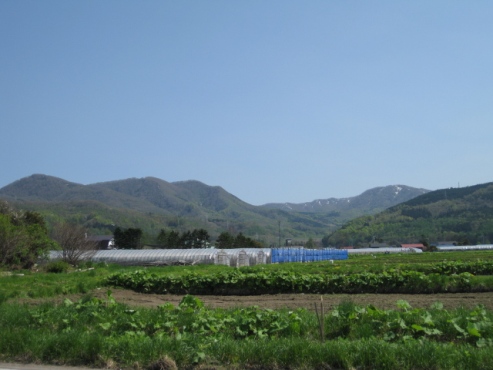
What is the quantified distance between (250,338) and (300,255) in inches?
2512

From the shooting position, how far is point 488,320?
8.62 m

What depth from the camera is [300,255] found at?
71.7 m

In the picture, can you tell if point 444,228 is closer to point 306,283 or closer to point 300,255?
point 300,255

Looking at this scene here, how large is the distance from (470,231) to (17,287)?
547 ft

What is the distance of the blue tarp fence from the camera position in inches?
2539

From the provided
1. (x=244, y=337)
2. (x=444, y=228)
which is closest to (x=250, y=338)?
(x=244, y=337)

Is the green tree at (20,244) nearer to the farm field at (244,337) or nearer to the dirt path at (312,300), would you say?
the dirt path at (312,300)

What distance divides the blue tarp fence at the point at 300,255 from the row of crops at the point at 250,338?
52826 mm

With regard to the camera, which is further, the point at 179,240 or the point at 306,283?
the point at 179,240

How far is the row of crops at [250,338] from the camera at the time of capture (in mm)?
7465

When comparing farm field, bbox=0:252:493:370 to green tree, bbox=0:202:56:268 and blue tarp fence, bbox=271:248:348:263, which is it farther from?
blue tarp fence, bbox=271:248:348:263

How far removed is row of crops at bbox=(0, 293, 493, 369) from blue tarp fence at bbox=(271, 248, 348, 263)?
2080 inches

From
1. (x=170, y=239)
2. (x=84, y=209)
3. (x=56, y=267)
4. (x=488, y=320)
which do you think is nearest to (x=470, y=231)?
(x=170, y=239)

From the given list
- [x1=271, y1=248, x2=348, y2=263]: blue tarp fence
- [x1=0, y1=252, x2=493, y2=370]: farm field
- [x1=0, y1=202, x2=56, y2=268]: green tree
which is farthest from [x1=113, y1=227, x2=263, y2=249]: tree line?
[x1=0, y1=252, x2=493, y2=370]: farm field
